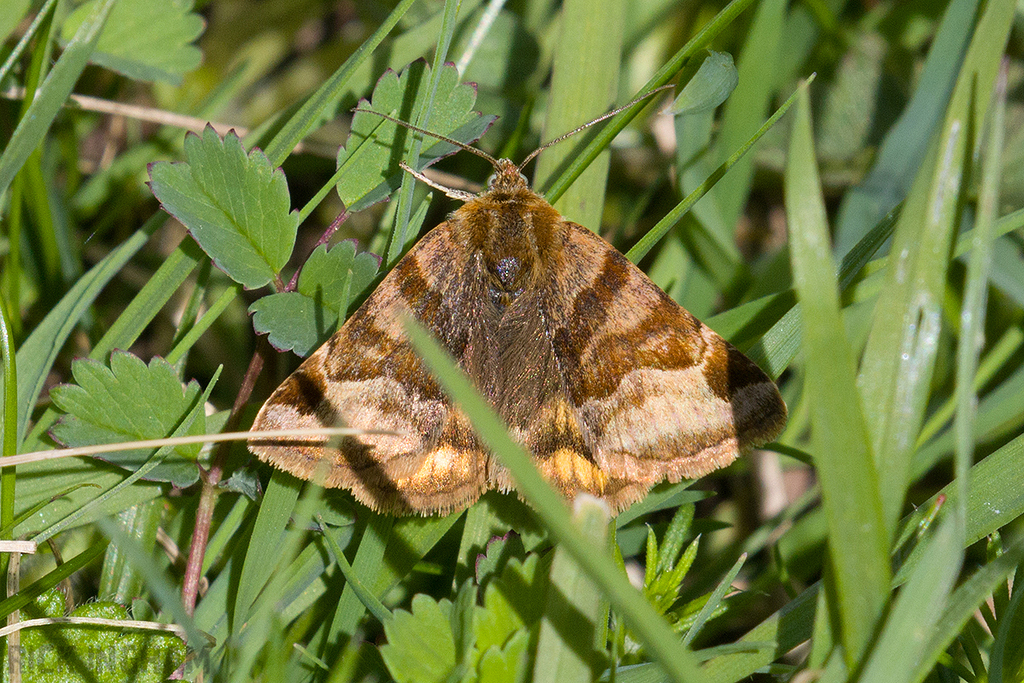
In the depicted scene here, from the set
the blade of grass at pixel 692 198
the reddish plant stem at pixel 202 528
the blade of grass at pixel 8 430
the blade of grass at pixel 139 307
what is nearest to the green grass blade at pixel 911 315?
the blade of grass at pixel 692 198

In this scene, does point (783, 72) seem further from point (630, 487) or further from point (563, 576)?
point (563, 576)

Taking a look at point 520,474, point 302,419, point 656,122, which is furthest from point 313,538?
point 656,122

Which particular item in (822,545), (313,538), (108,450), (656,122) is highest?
(656,122)

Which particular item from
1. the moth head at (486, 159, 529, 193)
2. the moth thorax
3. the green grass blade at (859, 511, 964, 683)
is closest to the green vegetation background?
the green grass blade at (859, 511, 964, 683)

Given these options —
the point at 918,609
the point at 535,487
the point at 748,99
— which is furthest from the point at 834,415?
the point at 748,99

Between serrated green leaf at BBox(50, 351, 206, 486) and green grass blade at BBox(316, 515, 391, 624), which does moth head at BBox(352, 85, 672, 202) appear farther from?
green grass blade at BBox(316, 515, 391, 624)
